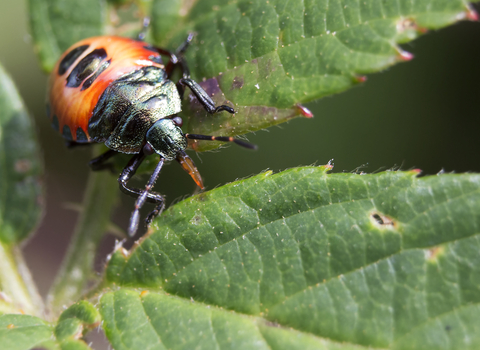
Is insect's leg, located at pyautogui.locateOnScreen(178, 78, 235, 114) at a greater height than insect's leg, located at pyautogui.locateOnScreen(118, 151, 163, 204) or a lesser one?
greater

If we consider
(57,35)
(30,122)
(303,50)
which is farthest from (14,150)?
(303,50)

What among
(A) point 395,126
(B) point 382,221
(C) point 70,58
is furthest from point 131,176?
(A) point 395,126

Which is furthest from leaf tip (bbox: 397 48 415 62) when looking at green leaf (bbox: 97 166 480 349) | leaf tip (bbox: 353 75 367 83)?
green leaf (bbox: 97 166 480 349)

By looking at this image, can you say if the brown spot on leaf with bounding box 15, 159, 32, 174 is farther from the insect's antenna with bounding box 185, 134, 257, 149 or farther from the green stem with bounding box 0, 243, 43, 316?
the insect's antenna with bounding box 185, 134, 257, 149

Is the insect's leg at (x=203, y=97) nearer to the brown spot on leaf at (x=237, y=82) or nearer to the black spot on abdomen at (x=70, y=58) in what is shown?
the brown spot on leaf at (x=237, y=82)

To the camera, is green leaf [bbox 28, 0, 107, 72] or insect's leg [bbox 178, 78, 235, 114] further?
green leaf [bbox 28, 0, 107, 72]

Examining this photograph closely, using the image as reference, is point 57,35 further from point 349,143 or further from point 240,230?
point 349,143

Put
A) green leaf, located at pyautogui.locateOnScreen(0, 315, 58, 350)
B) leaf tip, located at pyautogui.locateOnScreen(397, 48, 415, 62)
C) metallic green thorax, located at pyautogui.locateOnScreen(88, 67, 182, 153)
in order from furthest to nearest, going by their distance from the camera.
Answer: metallic green thorax, located at pyautogui.locateOnScreen(88, 67, 182, 153)
leaf tip, located at pyautogui.locateOnScreen(397, 48, 415, 62)
green leaf, located at pyautogui.locateOnScreen(0, 315, 58, 350)
